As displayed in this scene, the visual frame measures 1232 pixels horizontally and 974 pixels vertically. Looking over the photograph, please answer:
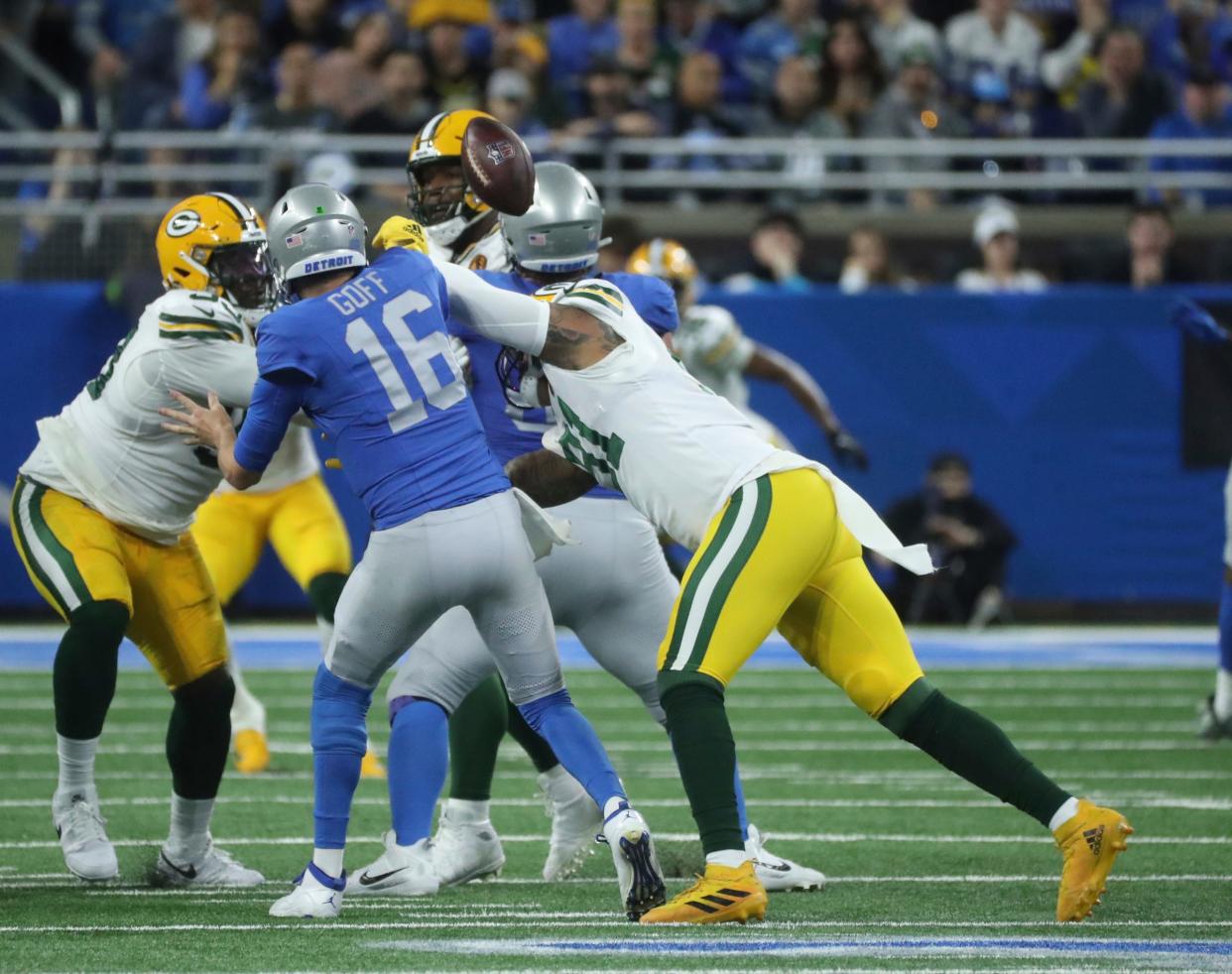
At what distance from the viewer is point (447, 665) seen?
5461 millimetres

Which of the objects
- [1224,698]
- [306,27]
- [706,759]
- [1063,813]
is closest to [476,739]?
[706,759]

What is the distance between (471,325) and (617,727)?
13.6 feet

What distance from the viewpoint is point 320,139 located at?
1305 cm

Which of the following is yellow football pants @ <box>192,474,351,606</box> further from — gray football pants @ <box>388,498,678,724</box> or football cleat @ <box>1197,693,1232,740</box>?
football cleat @ <box>1197,693,1232,740</box>

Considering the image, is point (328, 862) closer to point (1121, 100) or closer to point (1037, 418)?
point (1037, 418)

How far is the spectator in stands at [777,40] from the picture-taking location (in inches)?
579

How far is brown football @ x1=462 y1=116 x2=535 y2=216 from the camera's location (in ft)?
17.2

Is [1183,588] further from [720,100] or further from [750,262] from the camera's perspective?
[720,100]

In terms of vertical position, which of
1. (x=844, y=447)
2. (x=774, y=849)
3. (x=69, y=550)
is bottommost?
(x=774, y=849)

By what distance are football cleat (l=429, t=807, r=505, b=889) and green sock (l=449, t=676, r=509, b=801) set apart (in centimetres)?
8

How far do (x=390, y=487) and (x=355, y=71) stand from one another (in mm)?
9656

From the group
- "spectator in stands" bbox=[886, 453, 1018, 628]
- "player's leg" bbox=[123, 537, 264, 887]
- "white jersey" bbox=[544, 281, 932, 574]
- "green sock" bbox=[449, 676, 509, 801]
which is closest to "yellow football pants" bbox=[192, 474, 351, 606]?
"green sock" bbox=[449, 676, 509, 801]

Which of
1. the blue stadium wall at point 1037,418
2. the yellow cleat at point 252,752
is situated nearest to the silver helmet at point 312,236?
the yellow cleat at point 252,752

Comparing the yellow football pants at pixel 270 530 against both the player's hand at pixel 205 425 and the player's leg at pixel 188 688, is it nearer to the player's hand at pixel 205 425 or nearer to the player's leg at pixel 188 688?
the player's leg at pixel 188 688
